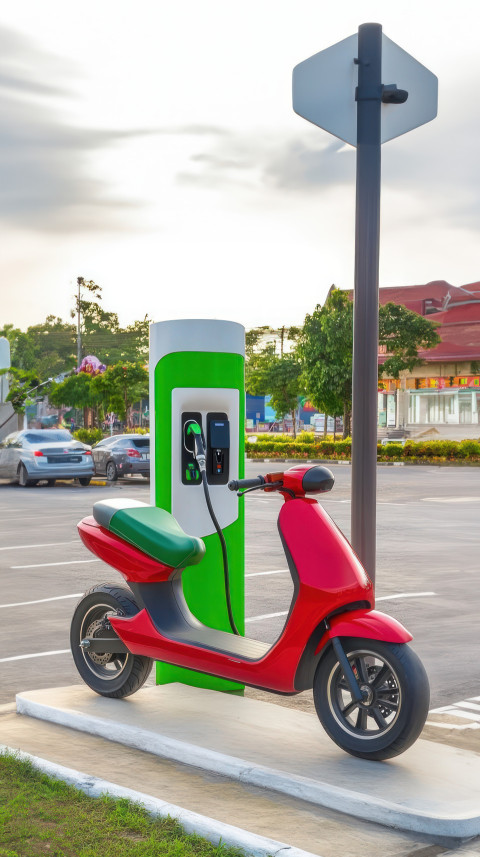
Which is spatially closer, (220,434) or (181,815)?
(181,815)

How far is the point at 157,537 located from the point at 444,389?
54.0m

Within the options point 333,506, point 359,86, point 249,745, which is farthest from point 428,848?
point 333,506

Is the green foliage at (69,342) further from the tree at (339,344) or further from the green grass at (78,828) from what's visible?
the green grass at (78,828)

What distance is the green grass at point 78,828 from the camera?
3.59m

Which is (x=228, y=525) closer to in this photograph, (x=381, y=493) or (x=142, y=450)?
(x=381, y=493)

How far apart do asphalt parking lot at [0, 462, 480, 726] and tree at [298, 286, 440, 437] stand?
25.8m

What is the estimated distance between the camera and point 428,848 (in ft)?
12.2

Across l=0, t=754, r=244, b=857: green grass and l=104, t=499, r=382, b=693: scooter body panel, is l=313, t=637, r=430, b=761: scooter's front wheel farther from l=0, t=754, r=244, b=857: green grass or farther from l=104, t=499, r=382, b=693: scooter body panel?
l=0, t=754, r=244, b=857: green grass

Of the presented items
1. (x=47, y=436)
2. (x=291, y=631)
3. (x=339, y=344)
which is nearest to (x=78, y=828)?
(x=291, y=631)

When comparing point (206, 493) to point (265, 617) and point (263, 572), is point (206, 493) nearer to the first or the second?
point (265, 617)

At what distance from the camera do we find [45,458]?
24.2 metres

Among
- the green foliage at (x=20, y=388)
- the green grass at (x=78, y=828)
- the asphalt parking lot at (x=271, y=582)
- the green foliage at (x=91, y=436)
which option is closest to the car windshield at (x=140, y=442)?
the asphalt parking lot at (x=271, y=582)

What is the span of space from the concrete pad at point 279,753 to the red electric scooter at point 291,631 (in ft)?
0.53

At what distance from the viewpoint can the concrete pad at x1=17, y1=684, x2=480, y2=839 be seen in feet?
13.0
